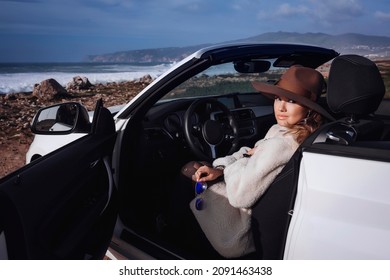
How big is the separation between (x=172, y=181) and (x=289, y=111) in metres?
1.43

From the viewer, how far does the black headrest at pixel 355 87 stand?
1.68 meters

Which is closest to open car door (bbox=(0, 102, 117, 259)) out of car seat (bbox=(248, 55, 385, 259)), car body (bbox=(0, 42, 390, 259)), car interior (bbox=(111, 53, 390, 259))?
car body (bbox=(0, 42, 390, 259))

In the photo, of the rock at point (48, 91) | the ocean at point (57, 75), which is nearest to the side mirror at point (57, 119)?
the rock at point (48, 91)

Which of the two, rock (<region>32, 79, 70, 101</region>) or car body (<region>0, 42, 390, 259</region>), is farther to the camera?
rock (<region>32, 79, 70, 101</region>)

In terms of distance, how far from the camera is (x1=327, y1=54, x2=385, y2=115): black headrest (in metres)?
1.68

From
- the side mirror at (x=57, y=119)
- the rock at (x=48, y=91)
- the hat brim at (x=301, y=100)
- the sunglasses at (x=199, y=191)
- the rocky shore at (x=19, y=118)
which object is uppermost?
the hat brim at (x=301, y=100)

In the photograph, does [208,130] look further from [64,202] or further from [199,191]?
Answer: [64,202]

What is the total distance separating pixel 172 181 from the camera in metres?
3.23

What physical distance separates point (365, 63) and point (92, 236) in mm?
1480

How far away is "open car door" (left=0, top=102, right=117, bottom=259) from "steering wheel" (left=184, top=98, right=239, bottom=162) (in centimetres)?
69

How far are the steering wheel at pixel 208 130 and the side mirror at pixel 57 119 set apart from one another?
81 centimetres

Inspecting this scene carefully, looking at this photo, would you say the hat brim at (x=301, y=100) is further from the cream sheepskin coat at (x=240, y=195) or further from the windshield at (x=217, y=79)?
the windshield at (x=217, y=79)

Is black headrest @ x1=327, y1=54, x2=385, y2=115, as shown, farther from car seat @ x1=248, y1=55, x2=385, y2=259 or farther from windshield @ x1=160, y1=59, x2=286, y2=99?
windshield @ x1=160, y1=59, x2=286, y2=99

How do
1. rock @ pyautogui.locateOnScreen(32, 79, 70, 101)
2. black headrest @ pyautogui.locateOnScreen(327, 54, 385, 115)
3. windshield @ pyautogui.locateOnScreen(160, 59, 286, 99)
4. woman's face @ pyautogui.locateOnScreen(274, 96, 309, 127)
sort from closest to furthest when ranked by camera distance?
1. black headrest @ pyautogui.locateOnScreen(327, 54, 385, 115)
2. woman's face @ pyautogui.locateOnScreen(274, 96, 309, 127)
3. windshield @ pyautogui.locateOnScreen(160, 59, 286, 99)
4. rock @ pyautogui.locateOnScreen(32, 79, 70, 101)
